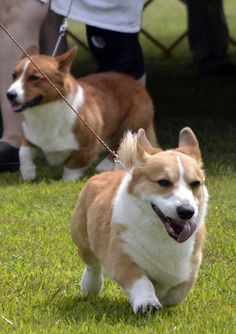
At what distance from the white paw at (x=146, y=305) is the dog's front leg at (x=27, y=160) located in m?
3.01

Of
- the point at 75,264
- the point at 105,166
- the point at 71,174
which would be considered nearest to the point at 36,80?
the point at 71,174

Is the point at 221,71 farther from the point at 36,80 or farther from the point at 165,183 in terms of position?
the point at 165,183

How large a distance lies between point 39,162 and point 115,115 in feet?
2.04

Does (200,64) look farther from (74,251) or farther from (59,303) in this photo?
(59,303)

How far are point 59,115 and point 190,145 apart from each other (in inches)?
109

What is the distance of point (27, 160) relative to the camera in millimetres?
6344

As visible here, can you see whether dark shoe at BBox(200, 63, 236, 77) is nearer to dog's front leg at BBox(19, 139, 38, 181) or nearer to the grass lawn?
the grass lawn

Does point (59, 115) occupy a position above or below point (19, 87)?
below

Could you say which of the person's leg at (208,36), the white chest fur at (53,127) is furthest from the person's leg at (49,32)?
the person's leg at (208,36)

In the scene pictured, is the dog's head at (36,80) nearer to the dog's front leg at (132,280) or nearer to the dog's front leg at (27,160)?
the dog's front leg at (27,160)

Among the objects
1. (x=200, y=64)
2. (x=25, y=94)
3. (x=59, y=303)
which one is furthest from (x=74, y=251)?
(x=200, y=64)

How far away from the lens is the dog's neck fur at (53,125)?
20.9ft

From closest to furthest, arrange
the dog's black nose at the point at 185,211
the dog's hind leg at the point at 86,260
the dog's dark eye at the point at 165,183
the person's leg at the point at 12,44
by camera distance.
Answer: the dog's black nose at the point at 185,211
the dog's dark eye at the point at 165,183
the dog's hind leg at the point at 86,260
the person's leg at the point at 12,44

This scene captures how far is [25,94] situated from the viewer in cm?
619
